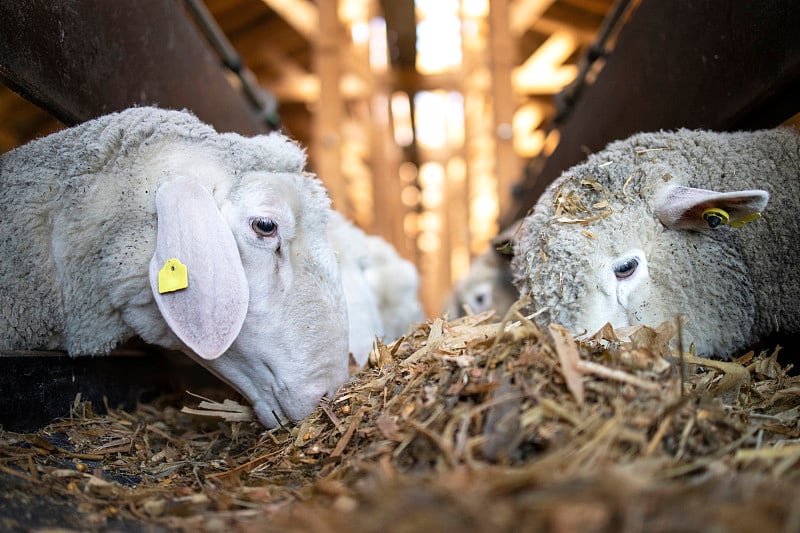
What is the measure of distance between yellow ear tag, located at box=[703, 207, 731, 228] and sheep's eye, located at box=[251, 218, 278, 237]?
5.23ft

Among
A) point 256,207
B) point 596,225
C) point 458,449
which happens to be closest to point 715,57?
point 596,225

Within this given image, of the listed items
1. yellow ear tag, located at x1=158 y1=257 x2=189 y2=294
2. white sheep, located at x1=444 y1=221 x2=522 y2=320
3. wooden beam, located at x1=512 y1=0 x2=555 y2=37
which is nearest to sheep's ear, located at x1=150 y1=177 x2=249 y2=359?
yellow ear tag, located at x1=158 y1=257 x2=189 y2=294

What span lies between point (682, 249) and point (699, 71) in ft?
3.19

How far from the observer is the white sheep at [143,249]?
2236 millimetres

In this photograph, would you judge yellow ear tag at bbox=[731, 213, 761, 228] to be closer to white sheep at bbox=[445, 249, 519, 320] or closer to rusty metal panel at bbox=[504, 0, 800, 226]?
rusty metal panel at bbox=[504, 0, 800, 226]

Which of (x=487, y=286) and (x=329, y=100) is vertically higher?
(x=329, y=100)

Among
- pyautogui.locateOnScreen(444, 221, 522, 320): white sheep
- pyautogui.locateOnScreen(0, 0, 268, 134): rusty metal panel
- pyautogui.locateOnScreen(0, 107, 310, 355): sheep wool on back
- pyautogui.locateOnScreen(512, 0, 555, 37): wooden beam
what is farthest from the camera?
pyautogui.locateOnScreen(512, 0, 555, 37): wooden beam

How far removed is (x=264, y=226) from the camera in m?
2.30

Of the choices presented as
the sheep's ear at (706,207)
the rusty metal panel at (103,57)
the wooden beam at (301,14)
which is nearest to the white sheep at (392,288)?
the rusty metal panel at (103,57)

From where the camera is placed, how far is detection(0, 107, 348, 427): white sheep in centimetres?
224

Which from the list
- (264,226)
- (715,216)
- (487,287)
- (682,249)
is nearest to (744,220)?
(715,216)

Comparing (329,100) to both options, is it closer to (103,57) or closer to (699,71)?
(103,57)

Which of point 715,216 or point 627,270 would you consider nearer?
point 715,216

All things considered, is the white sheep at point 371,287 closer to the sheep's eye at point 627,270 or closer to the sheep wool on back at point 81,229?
the sheep wool on back at point 81,229
